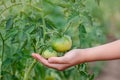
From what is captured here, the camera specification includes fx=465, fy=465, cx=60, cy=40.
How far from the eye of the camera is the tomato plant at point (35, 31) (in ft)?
6.22

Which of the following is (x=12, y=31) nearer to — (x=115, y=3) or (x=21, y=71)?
(x=21, y=71)

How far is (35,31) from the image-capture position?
1.99 m

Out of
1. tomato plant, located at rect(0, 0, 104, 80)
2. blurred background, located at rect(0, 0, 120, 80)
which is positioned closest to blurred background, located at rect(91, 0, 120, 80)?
blurred background, located at rect(0, 0, 120, 80)

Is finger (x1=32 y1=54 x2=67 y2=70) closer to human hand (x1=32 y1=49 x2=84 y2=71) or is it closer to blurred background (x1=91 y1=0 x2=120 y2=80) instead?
human hand (x1=32 y1=49 x2=84 y2=71)

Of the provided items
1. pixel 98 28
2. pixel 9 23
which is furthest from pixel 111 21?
pixel 9 23

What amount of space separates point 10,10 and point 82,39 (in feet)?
1.18

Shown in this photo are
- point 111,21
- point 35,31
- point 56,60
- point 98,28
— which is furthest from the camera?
point 111,21

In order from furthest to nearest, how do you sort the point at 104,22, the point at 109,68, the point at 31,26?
the point at 104,22 → the point at 109,68 → the point at 31,26

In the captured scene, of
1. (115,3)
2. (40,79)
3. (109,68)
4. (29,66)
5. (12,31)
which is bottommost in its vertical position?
(109,68)

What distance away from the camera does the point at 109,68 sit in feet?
15.1

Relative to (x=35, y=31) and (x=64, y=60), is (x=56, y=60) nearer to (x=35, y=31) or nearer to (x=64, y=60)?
(x=64, y=60)

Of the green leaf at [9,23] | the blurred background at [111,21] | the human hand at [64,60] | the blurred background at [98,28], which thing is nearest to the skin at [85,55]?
the human hand at [64,60]

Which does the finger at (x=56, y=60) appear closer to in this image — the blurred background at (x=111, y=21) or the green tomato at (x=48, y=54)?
the green tomato at (x=48, y=54)

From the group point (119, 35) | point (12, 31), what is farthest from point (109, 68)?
point (12, 31)
